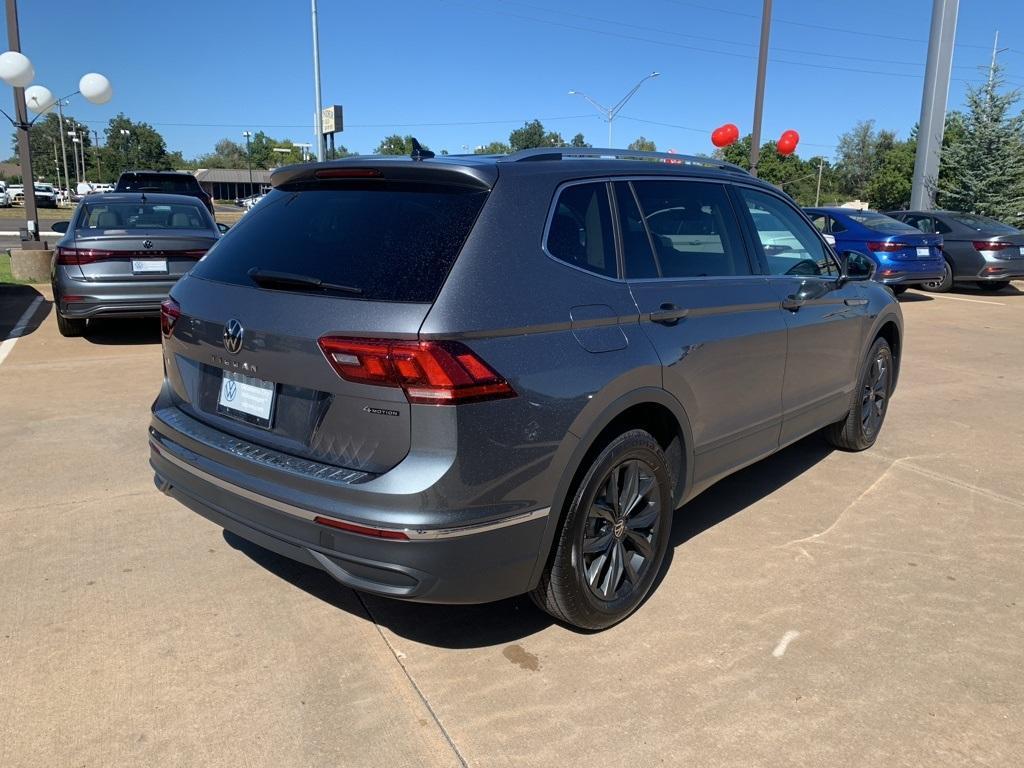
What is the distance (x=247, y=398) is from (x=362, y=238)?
27.8 inches

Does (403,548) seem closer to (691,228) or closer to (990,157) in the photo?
(691,228)

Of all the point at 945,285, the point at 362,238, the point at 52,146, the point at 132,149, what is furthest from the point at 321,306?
the point at 52,146

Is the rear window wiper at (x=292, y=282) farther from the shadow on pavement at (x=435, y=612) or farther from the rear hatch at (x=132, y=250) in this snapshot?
the rear hatch at (x=132, y=250)

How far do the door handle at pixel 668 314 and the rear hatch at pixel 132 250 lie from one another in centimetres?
589

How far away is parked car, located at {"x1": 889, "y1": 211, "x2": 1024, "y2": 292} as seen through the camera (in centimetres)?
1525

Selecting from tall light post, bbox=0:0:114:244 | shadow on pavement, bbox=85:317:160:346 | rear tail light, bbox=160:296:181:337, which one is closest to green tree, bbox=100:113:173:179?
tall light post, bbox=0:0:114:244

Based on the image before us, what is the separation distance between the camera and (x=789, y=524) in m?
4.30

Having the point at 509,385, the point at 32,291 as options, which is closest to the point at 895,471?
the point at 509,385

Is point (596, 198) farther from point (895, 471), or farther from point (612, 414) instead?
point (895, 471)

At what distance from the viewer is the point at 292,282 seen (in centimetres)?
275

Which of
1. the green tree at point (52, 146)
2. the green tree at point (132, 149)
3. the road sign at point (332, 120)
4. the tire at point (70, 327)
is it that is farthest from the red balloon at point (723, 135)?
the green tree at point (52, 146)

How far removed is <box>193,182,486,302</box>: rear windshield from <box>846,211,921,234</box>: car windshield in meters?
12.6

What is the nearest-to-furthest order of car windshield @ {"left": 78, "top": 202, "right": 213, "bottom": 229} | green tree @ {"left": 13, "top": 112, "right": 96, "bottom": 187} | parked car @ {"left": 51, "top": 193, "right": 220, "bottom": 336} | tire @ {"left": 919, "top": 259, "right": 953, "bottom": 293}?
parked car @ {"left": 51, "top": 193, "right": 220, "bottom": 336} → car windshield @ {"left": 78, "top": 202, "right": 213, "bottom": 229} → tire @ {"left": 919, "top": 259, "right": 953, "bottom": 293} → green tree @ {"left": 13, "top": 112, "right": 96, "bottom": 187}

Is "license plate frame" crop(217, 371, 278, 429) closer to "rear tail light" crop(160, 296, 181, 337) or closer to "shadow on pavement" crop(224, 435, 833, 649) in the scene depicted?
"rear tail light" crop(160, 296, 181, 337)
